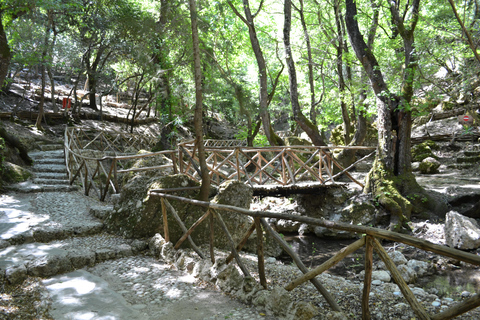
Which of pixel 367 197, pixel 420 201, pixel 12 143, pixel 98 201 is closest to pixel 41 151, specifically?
pixel 12 143

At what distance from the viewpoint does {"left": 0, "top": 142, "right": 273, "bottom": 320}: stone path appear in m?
2.79

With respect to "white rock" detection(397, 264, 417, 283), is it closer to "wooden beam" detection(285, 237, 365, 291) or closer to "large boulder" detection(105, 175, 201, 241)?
"wooden beam" detection(285, 237, 365, 291)

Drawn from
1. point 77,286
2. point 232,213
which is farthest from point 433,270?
point 77,286

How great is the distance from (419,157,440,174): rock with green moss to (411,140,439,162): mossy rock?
984mm

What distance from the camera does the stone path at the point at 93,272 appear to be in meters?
2.79

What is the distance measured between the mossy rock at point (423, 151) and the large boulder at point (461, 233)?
6864 mm

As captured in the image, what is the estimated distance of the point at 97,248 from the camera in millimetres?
4309

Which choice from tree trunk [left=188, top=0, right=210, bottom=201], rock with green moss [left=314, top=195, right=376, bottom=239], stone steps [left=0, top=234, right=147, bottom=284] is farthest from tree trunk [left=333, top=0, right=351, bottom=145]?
stone steps [left=0, top=234, right=147, bottom=284]

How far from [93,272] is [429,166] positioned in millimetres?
11901

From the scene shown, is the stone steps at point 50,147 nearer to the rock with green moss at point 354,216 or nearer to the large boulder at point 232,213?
the large boulder at point 232,213

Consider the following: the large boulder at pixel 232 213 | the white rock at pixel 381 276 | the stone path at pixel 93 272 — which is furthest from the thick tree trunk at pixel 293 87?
the stone path at pixel 93 272

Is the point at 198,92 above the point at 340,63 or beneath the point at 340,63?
beneath

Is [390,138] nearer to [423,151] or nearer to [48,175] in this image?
[423,151]

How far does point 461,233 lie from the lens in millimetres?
6215
